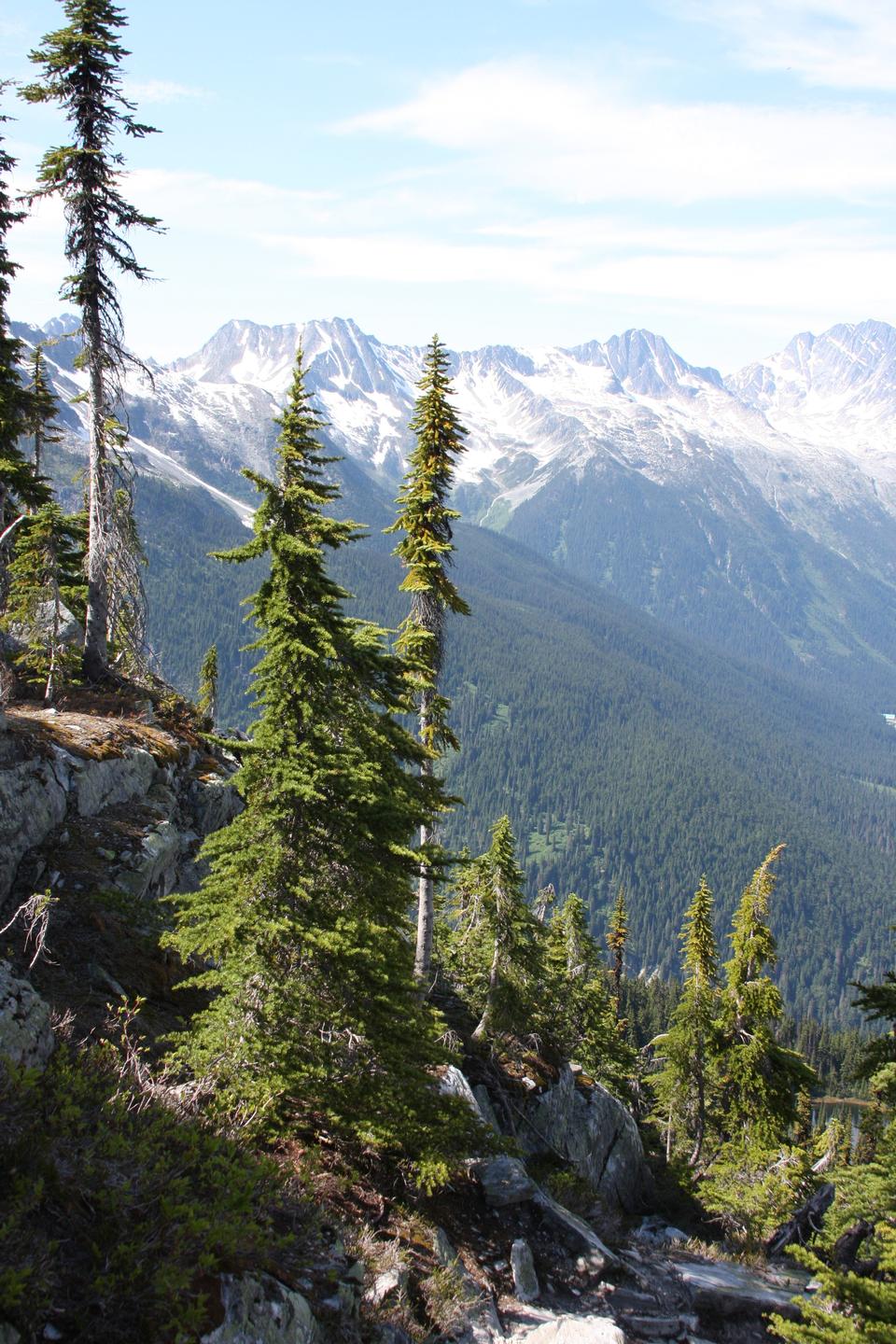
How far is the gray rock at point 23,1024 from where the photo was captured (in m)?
9.13

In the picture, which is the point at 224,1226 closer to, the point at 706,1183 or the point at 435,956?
the point at 435,956

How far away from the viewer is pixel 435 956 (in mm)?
30172

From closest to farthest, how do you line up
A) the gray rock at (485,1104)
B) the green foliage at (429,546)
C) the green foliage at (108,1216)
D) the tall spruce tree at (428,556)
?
1. the green foliage at (108,1216)
2. the gray rock at (485,1104)
3. the tall spruce tree at (428,556)
4. the green foliage at (429,546)

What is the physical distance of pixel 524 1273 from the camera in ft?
40.7

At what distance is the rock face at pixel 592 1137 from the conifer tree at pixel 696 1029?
3.97m

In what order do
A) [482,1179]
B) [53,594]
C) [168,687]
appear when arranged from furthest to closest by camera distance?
[168,687] < [53,594] < [482,1179]

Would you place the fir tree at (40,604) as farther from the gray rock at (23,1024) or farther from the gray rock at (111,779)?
the gray rock at (23,1024)

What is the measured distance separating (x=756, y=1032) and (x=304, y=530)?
28.7 meters

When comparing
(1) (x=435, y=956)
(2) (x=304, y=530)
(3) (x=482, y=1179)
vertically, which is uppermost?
(2) (x=304, y=530)

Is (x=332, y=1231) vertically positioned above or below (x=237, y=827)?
below

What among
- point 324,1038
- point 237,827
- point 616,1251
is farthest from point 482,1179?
point 237,827

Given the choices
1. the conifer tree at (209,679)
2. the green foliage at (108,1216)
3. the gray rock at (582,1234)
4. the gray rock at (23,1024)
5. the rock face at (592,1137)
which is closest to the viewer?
the green foliage at (108,1216)

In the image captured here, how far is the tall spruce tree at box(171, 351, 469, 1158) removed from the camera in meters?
11.4

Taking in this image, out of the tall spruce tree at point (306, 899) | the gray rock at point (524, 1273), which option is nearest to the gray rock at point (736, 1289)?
the gray rock at point (524, 1273)
